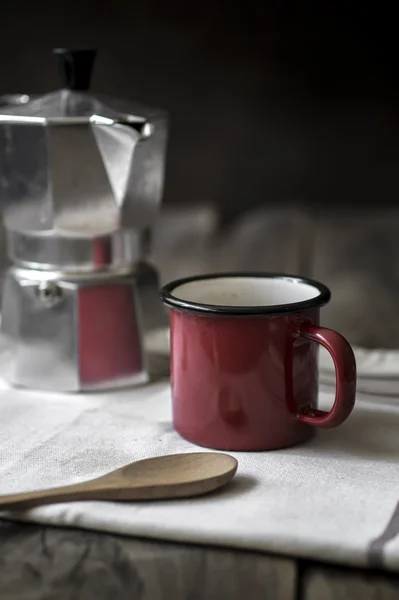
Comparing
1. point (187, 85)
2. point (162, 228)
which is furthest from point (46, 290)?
point (187, 85)

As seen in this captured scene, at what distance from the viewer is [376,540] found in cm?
40

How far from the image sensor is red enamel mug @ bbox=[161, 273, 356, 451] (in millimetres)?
499

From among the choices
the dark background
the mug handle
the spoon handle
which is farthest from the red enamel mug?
the dark background

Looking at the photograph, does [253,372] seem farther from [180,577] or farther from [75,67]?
[75,67]

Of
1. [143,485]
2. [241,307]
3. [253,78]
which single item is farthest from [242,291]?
[253,78]

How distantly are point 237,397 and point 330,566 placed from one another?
14 cm

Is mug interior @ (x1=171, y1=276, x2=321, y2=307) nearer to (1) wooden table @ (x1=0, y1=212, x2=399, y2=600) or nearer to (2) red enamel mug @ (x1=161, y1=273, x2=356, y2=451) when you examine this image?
(2) red enamel mug @ (x1=161, y1=273, x2=356, y2=451)

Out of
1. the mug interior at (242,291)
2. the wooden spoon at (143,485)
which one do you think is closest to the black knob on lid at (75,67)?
the mug interior at (242,291)

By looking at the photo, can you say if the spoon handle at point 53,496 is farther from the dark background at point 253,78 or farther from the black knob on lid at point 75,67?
the dark background at point 253,78

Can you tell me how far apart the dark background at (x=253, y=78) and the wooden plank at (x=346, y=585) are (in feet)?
3.29

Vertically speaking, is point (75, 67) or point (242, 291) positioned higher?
point (75, 67)

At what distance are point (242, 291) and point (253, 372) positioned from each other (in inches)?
4.1

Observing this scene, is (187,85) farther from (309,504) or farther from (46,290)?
(309,504)

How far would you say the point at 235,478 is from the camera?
472 millimetres
